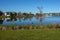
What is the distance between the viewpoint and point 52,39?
11.3 metres

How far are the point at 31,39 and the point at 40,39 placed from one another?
2.21 feet

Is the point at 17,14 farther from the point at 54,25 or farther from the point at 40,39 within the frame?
the point at 40,39

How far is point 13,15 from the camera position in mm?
96062

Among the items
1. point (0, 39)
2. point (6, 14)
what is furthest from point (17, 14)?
point (0, 39)

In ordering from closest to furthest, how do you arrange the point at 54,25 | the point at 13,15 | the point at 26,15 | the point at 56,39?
1. the point at 56,39
2. the point at 54,25
3. the point at 13,15
4. the point at 26,15

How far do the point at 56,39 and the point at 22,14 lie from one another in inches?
3668

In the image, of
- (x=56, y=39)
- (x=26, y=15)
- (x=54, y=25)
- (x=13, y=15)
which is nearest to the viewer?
(x=56, y=39)

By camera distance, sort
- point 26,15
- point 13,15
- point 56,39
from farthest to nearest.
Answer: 1. point 26,15
2. point 13,15
3. point 56,39

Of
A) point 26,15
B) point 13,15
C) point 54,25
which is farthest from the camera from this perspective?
point 26,15

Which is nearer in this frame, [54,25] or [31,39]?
[31,39]

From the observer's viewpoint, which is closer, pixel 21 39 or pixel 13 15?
pixel 21 39

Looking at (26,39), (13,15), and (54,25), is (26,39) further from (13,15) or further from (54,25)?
(13,15)

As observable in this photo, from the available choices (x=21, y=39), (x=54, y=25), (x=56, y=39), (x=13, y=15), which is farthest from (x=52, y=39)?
(x=13, y=15)

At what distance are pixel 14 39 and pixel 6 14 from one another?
97157 mm
